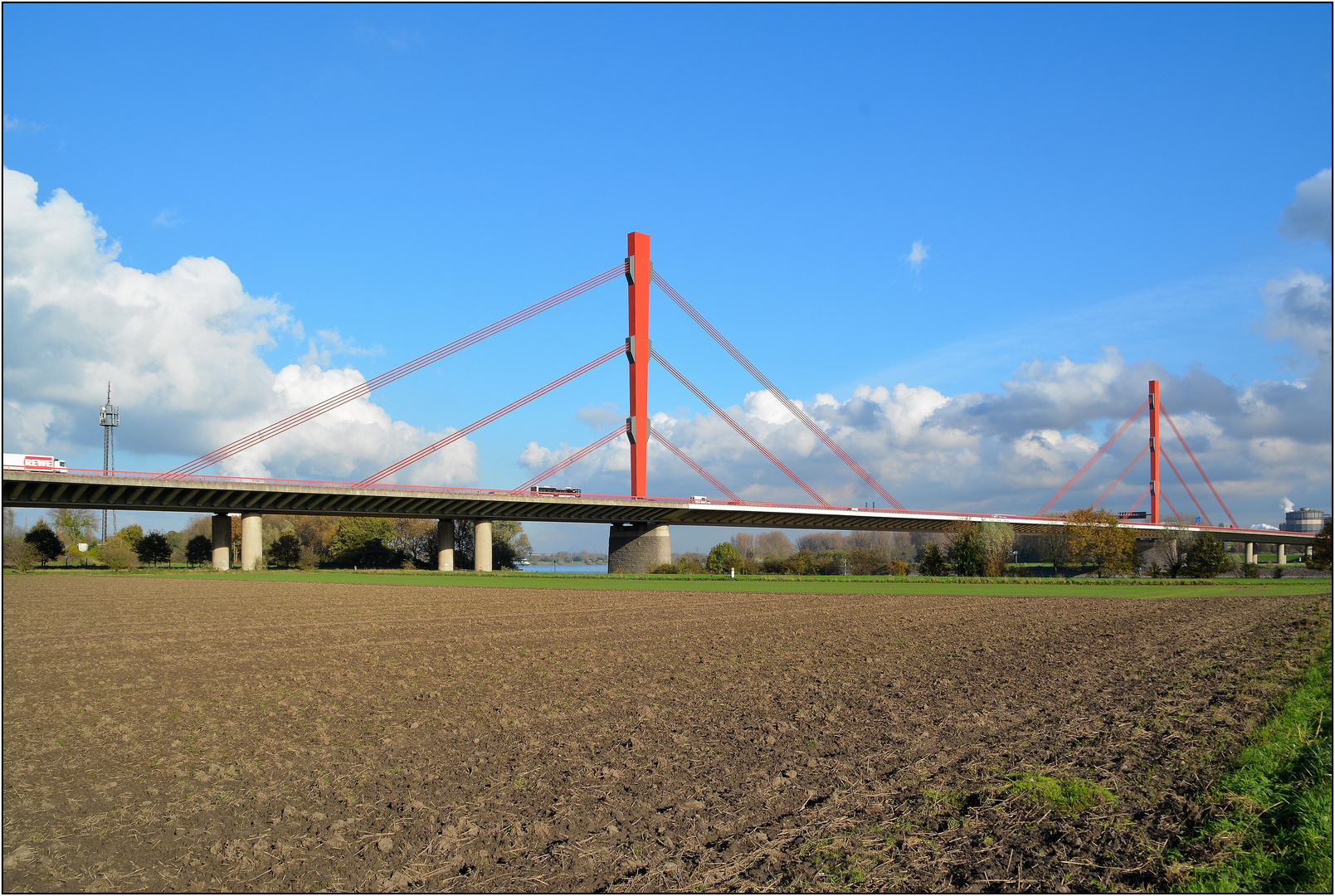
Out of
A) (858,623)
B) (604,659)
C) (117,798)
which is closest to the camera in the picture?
(117,798)

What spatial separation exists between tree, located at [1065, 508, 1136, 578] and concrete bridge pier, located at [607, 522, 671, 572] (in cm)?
4725

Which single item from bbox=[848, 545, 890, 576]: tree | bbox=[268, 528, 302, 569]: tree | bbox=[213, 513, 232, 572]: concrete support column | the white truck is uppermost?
the white truck

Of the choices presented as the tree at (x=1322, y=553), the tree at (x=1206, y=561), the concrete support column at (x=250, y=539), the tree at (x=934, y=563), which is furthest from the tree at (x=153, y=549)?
the tree at (x=1322, y=553)

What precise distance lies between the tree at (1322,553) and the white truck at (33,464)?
131 meters

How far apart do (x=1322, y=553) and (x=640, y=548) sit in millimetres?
84941

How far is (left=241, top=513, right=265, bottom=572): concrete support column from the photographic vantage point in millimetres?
85438

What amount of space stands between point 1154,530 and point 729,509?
2220 inches

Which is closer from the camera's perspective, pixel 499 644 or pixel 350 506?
pixel 499 644

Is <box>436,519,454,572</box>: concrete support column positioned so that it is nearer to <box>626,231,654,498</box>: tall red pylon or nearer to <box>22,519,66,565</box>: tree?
<box>626,231,654,498</box>: tall red pylon

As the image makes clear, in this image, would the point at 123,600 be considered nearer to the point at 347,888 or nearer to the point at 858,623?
the point at 858,623

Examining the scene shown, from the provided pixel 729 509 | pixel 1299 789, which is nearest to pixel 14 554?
pixel 729 509

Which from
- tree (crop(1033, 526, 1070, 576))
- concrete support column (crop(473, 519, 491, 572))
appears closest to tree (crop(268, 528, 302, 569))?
concrete support column (crop(473, 519, 491, 572))

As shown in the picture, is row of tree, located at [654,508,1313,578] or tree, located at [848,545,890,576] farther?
tree, located at [848,545,890,576]

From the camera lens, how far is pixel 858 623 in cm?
2930
